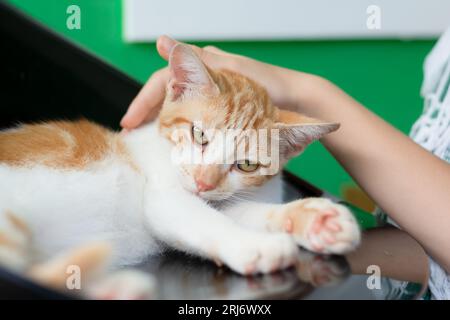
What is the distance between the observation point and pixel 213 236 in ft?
2.21

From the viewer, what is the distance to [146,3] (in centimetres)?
171

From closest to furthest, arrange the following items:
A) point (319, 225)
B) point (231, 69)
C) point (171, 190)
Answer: point (319, 225) → point (171, 190) → point (231, 69)

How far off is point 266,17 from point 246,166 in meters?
1.04

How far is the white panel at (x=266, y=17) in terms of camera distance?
1719 millimetres

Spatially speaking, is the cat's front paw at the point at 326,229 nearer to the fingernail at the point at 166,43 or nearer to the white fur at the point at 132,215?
the white fur at the point at 132,215

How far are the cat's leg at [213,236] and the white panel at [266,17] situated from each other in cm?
105

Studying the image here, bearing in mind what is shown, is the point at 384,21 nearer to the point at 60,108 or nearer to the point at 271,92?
the point at 271,92

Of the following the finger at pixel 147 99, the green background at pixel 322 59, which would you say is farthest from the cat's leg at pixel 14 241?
the green background at pixel 322 59

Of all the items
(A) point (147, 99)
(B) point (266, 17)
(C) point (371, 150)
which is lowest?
(C) point (371, 150)

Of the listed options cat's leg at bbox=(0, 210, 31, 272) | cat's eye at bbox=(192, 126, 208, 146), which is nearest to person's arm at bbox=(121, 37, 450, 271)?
cat's eye at bbox=(192, 126, 208, 146)

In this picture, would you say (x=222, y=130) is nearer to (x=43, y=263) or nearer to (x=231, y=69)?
(x=231, y=69)

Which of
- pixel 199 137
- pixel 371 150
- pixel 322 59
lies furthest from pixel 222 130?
pixel 322 59

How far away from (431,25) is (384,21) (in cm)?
18
